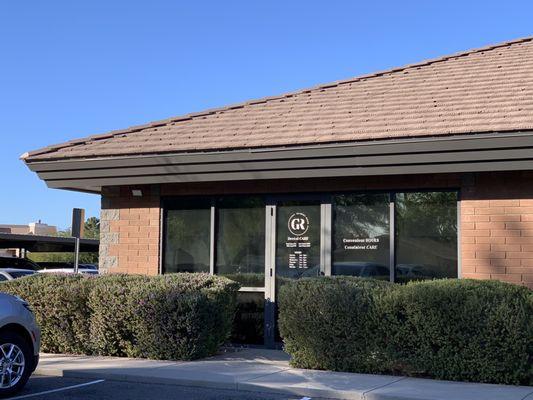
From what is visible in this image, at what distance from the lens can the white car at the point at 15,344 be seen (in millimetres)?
8172

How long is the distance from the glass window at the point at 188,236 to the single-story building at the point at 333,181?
25 mm

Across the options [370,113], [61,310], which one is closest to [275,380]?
[61,310]

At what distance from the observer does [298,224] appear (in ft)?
40.3

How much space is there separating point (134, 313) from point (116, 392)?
7.93 ft

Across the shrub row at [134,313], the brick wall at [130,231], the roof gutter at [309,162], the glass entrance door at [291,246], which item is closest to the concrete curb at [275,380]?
the shrub row at [134,313]

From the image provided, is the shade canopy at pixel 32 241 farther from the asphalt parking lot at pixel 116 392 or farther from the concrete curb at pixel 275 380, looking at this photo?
the asphalt parking lot at pixel 116 392

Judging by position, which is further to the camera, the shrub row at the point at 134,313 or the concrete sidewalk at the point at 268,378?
the shrub row at the point at 134,313

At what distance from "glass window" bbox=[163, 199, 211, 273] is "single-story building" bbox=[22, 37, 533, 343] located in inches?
1.0

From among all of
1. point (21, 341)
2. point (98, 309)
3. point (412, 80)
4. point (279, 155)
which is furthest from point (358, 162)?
point (21, 341)

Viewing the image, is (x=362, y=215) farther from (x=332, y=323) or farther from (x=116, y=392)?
(x=116, y=392)

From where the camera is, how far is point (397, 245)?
11.5 meters

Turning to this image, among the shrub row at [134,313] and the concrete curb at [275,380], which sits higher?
the shrub row at [134,313]

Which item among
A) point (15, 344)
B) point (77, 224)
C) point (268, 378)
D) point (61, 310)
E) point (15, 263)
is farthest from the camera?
point (15, 263)

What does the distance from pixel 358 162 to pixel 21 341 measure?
5.48 meters
